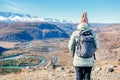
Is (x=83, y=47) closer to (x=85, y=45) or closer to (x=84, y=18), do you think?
(x=85, y=45)

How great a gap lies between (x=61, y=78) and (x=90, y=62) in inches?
272

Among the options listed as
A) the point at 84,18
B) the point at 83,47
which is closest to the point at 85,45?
the point at 83,47

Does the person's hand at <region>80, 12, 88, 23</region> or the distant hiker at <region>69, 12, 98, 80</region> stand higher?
the person's hand at <region>80, 12, 88, 23</region>

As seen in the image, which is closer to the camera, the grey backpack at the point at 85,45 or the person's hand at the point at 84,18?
the grey backpack at the point at 85,45

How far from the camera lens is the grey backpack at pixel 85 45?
33.1ft

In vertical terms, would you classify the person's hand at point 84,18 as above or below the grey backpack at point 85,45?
above

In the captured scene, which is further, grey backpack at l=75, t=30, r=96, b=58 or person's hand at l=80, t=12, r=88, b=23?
person's hand at l=80, t=12, r=88, b=23

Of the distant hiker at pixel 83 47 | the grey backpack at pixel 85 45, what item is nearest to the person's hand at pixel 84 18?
the distant hiker at pixel 83 47

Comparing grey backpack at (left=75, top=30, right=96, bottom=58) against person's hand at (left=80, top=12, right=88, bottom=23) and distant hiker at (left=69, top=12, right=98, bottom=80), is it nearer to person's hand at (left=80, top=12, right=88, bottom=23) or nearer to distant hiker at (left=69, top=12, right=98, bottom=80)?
distant hiker at (left=69, top=12, right=98, bottom=80)

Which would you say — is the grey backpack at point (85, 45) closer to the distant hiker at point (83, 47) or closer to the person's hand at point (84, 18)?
the distant hiker at point (83, 47)

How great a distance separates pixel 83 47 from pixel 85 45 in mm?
96

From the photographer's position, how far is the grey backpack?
10086mm

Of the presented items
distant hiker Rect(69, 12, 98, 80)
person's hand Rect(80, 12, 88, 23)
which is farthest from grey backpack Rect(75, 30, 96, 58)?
person's hand Rect(80, 12, 88, 23)

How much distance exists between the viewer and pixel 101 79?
54.6ft
